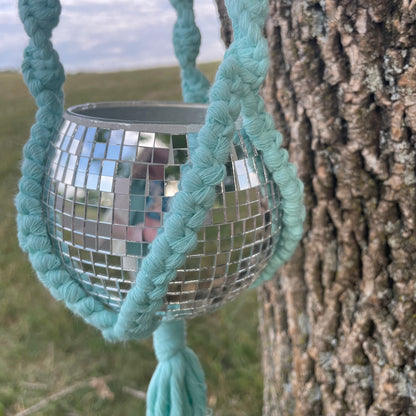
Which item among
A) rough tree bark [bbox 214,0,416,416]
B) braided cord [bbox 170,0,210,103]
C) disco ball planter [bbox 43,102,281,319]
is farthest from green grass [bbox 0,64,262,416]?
disco ball planter [bbox 43,102,281,319]

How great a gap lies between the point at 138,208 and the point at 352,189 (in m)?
0.52

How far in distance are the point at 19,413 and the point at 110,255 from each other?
1220 mm

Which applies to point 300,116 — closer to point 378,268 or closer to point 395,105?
point 395,105

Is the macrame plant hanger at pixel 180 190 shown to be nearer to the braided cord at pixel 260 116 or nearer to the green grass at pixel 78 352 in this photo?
the braided cord at pixel 260 116

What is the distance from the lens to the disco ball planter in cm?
47

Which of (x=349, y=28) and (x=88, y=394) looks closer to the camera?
(x=349, y=28)

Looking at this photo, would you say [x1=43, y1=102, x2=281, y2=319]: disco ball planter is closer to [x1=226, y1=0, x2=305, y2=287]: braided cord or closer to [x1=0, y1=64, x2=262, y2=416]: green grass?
[x1=226, y1=0, x2=305, y2=287]: braided cord

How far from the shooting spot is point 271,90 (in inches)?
36.9

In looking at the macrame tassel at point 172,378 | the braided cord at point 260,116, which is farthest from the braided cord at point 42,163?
the braided cord at point 260,116

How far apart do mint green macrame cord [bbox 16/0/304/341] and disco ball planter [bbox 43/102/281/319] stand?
18 mm

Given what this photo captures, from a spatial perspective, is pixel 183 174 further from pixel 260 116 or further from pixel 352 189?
pixel 352 189

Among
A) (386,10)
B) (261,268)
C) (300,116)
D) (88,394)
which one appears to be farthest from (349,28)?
(88,394)

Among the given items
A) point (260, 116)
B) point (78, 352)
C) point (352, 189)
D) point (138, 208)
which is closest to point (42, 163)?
point (138, 208)

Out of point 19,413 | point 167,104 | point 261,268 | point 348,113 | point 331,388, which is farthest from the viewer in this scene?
point 19,413
